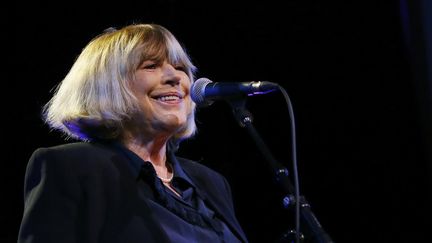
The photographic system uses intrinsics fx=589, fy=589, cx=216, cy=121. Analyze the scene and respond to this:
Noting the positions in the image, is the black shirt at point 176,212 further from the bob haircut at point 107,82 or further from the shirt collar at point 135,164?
the bob haircut at point 107,82

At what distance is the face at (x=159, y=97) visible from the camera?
6.96 feet

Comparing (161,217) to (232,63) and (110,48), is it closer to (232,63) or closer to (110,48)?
(110,48)

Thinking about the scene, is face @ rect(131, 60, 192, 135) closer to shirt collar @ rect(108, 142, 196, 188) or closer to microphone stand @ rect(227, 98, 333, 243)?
shirt collar @ rect(108, 142, 196, 188)

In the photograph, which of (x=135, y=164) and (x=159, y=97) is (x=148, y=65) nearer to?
(x=159, y=97)

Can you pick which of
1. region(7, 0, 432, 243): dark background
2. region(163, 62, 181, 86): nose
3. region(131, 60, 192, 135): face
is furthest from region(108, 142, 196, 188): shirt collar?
region(7, 0, 432, 243): dark background

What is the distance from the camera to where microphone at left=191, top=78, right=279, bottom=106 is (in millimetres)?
1555

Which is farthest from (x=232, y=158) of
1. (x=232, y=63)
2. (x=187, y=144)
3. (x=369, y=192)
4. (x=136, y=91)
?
(x=136, y=91)

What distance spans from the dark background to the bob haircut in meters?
1.06

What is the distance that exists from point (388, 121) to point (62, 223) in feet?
7.68

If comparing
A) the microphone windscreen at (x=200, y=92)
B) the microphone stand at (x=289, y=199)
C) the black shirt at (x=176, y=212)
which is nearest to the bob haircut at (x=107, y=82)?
the black shirt at (x=176, y=212)

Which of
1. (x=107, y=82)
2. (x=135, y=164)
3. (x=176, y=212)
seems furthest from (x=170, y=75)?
(x=176, y=212)

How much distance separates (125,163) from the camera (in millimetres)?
1955

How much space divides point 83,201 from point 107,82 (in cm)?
53

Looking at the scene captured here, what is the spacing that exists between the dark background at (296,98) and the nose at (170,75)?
4.09 feet
